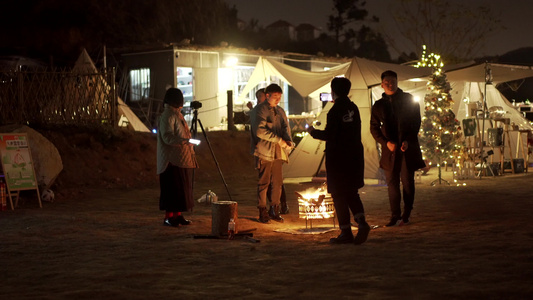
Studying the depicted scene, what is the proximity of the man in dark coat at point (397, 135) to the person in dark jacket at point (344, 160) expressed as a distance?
1.21m

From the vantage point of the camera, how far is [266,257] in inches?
261

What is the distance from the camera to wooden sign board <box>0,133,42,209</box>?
36.6 feet

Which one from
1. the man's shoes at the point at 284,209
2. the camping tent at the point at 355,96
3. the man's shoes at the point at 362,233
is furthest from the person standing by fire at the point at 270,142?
the camping tent at the point at 355,96

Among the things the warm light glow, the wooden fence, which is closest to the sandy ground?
the wooden fence

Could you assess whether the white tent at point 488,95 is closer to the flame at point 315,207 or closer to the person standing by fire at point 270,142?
the person standing by fire at point 270,142

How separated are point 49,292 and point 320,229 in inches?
151

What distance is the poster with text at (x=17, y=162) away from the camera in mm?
11172

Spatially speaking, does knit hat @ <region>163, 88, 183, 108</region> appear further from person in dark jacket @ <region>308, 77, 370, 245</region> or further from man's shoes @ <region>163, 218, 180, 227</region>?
person in dark jacket @ <region>308, 77, 370, 245</region>

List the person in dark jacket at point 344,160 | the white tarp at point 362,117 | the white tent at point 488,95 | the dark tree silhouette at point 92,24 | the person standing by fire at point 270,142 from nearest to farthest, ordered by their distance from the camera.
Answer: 1. the person in dark jacket at point 344,160
2. the person standing by fire at point 270,142
3. the white tarp at point 362,117
4. the white tent at point 488,95
5. the dark tree silhouette at point 92,24

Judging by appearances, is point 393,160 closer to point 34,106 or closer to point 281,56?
point 34,106

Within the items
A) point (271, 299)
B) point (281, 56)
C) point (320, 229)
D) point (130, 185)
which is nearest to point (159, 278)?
point (271, 299)

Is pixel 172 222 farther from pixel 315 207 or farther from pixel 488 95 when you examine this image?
pixel 488 95

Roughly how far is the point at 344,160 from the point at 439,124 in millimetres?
7813

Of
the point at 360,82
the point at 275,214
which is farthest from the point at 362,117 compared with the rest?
the point at 275,214
